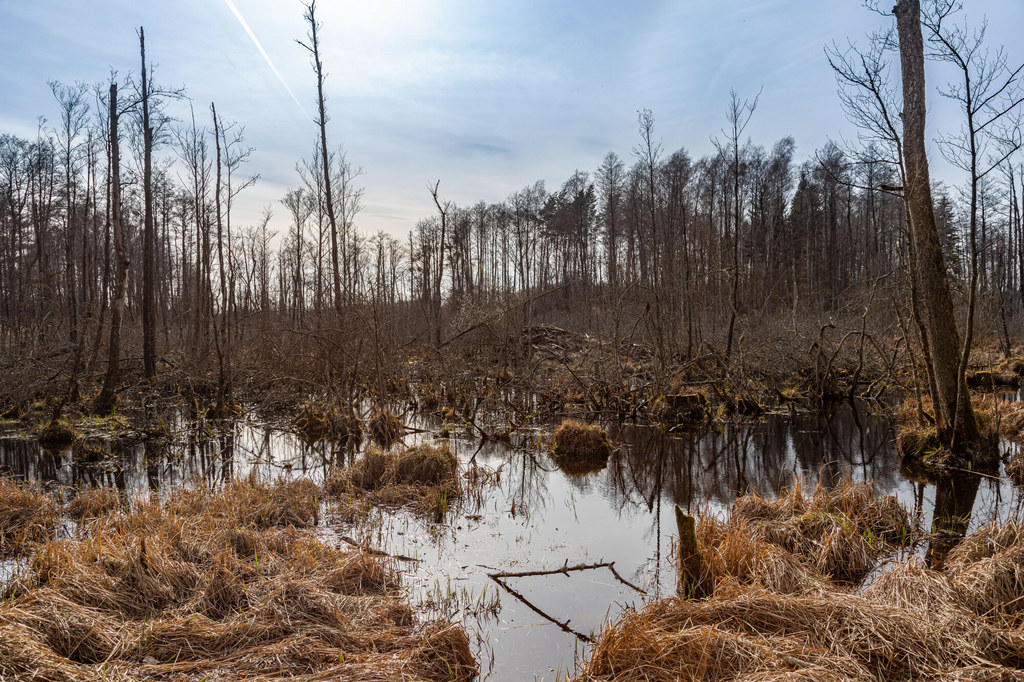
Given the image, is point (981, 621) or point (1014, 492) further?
point (1014, 492)

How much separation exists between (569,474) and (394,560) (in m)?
4.53

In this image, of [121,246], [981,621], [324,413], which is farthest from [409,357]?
[981,621]

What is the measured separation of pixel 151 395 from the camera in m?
15.1

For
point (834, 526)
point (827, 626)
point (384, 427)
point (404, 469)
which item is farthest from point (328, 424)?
point (827, 626)

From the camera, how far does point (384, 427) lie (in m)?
12.6

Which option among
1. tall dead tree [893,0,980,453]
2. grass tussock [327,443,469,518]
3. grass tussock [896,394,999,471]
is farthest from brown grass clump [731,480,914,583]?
grass tussock [327,443,469,518]

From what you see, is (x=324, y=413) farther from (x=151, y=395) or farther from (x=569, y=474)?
(x=569, y=474)

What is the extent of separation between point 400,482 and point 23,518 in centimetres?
422

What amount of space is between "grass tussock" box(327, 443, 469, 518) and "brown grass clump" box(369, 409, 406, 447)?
3.00 meters

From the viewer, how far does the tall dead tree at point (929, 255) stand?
891cm

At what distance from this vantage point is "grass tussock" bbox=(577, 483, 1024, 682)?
356 centimetres

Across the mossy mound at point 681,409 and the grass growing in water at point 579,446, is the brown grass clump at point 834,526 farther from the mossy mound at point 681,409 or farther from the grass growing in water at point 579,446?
the mossy mound at point 681,409

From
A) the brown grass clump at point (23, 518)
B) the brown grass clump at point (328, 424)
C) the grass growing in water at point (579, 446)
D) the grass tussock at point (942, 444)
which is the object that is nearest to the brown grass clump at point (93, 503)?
the brown grass clump at point (23, 518)

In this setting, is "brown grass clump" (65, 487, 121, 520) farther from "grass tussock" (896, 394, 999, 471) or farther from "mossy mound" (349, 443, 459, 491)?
"grass tussock" (896, 394, 999, 471)
